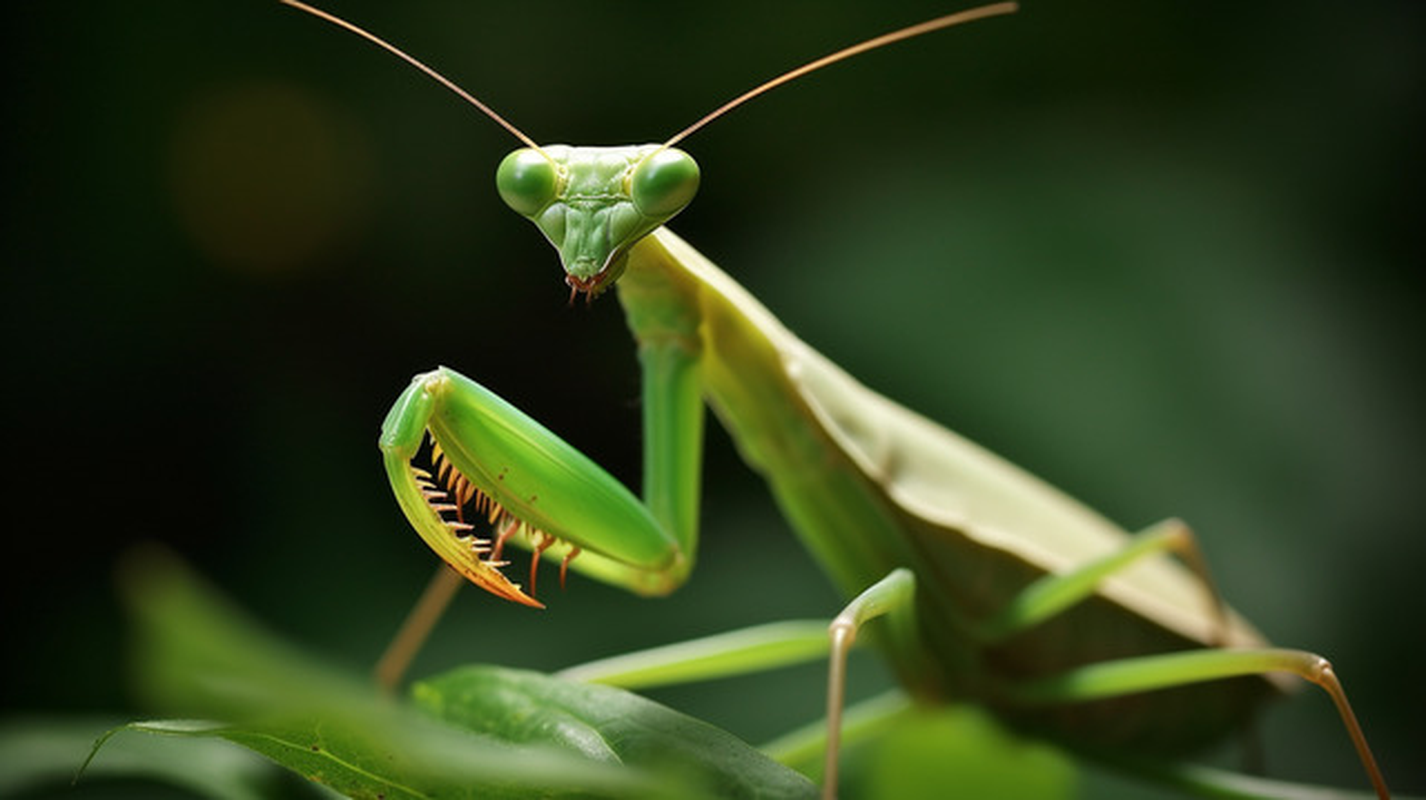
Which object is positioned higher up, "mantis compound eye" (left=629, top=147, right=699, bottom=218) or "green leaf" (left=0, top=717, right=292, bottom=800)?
"mantis compound eye" (left=629, top=147, right=699, bottom=218)

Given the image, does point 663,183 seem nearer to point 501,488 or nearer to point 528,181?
point 528,181

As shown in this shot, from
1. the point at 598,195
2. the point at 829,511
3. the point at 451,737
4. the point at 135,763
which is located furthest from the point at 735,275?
the point at 451,737

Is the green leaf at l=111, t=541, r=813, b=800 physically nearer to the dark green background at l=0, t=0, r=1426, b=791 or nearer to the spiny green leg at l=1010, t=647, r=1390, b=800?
the spiny green leg at l=1010, t=647, r=1390, b=800

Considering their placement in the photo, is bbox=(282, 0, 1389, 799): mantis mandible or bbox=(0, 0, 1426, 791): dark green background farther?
bbox=(0, 0, 1426, 791): dark green background

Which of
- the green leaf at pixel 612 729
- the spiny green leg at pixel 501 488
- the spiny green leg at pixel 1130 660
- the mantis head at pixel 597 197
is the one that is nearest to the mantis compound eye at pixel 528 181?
the mantis head at pixel 597 197

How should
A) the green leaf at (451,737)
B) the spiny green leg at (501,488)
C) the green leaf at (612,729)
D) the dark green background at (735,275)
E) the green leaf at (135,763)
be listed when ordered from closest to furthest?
the green leaf at (451,737) < the green leaf at (612,729) < the green leaf at (135,763) < the spiny green leg at (501,488) < the dark green background at (735,275)

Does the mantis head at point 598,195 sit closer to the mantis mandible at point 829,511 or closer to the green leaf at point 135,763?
the mantis mandible at point 829,511

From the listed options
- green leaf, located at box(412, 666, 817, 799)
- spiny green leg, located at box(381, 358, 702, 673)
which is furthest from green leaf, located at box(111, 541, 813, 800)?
spiny green leg, located at box(381, 358, 702, 673)
